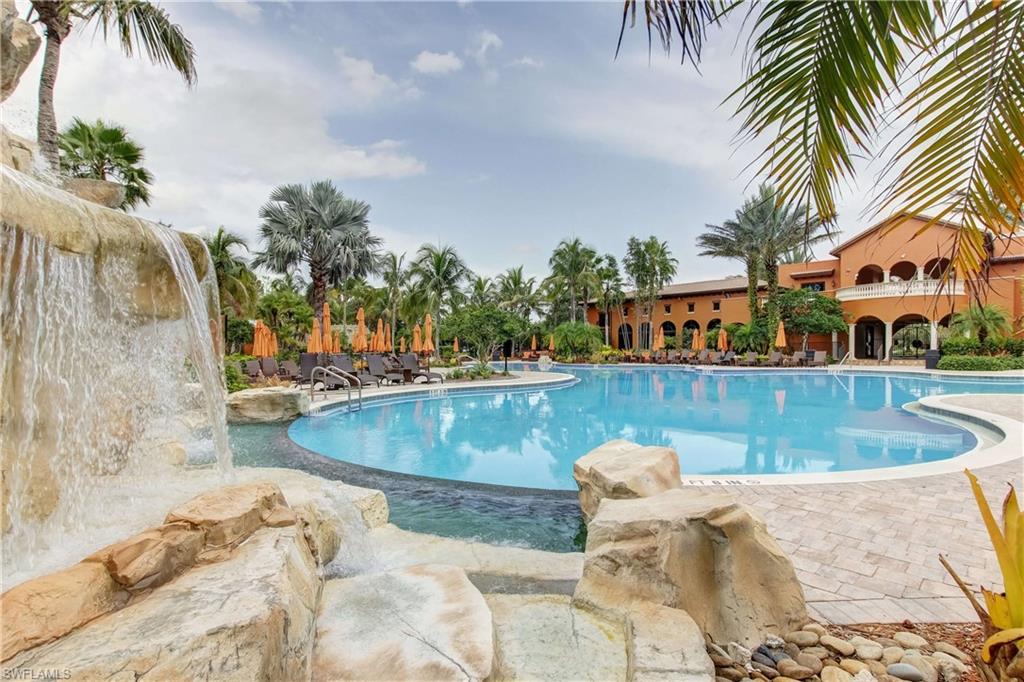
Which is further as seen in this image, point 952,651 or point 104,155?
point 104,155

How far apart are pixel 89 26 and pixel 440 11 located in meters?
5.58

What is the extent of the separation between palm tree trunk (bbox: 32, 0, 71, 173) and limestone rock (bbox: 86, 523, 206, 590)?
26.7ft

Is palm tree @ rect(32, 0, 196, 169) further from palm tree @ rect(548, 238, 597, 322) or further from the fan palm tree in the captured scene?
palm tree @ rect(548, 238, 597, 322)

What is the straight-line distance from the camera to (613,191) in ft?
55.4

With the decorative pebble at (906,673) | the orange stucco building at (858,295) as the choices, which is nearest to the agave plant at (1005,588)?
the decorative pebble at (906,673)

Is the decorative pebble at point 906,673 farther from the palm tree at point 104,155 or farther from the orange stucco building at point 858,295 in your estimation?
the orange stucco building at point 858,295

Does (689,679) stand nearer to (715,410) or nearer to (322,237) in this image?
(715,410)

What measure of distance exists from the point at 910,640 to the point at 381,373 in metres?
15.9

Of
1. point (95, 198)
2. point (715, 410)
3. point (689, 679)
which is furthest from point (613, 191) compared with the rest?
point (689, 679)

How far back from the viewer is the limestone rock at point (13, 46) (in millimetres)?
3730

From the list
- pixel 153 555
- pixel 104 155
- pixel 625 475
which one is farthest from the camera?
pixel 104 155

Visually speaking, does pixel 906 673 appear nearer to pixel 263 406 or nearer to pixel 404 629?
pixel 404 629

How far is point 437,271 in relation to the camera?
2659cm

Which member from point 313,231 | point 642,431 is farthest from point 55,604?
point 313,231
